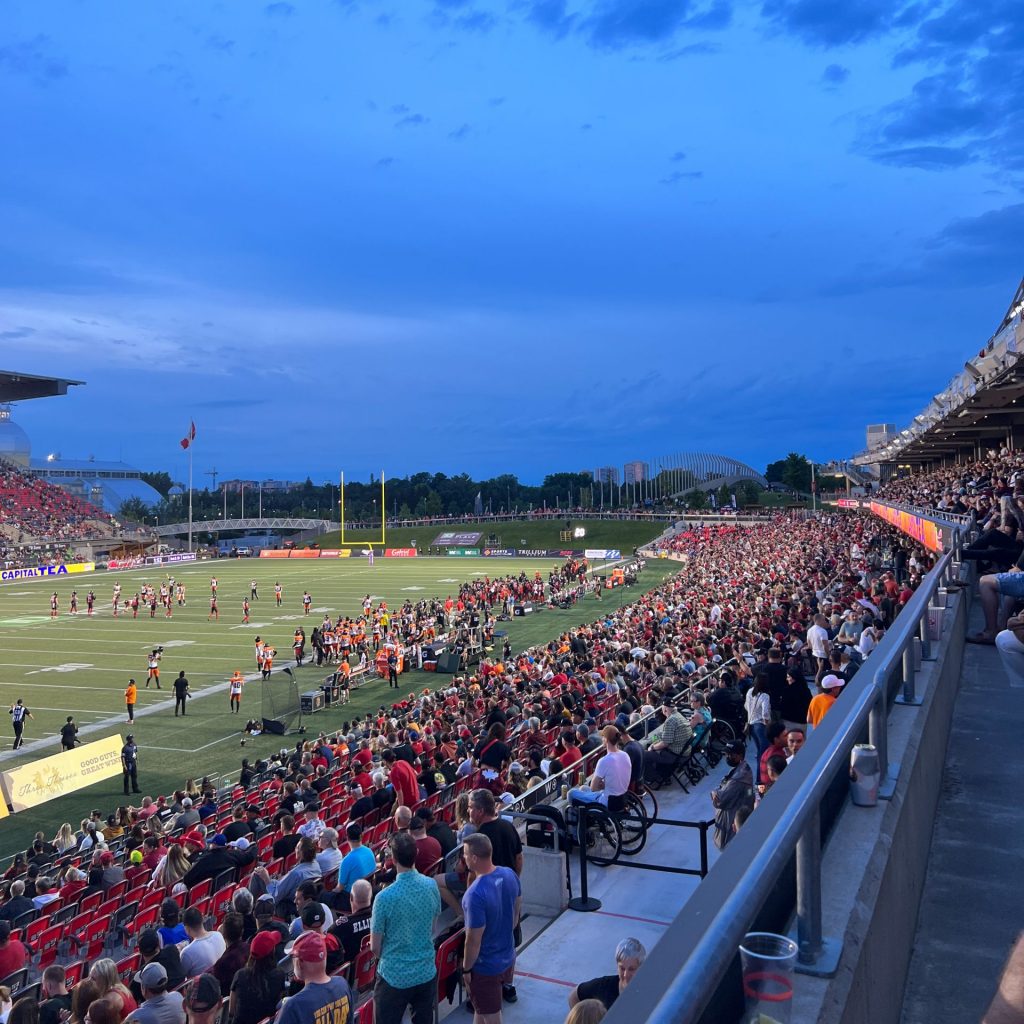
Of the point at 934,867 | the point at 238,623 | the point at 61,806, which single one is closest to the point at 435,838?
the point at 934,867

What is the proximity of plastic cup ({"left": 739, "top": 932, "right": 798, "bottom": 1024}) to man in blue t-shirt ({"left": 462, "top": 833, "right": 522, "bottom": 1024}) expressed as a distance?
3040 mm

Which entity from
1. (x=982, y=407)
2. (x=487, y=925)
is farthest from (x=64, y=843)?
(x=982, y=407)

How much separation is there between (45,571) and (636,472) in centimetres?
11298

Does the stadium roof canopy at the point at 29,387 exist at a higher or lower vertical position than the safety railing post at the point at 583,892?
higher

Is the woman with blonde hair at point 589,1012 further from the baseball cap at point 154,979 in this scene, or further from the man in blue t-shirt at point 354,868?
the man in blue t-shirt at point 354,868

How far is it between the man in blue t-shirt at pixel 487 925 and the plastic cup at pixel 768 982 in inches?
120

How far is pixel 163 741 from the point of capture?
21.7m

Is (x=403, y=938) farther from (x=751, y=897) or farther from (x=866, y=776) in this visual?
(x=751, y=897)

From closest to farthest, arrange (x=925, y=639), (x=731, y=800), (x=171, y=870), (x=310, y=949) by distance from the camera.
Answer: (x=310, y=949) → (x=925, y=639) → (x=731, y=800) → (x=171, y=870)

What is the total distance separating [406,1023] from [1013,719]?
4619 mm

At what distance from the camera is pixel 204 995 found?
489cm

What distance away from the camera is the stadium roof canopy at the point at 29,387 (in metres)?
81.2

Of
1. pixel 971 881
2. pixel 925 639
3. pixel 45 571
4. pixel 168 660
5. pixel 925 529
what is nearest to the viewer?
pixel 971 881

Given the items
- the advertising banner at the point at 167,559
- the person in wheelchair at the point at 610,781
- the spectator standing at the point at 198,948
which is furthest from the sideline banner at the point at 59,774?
the advertising banner at the point at 167,559
